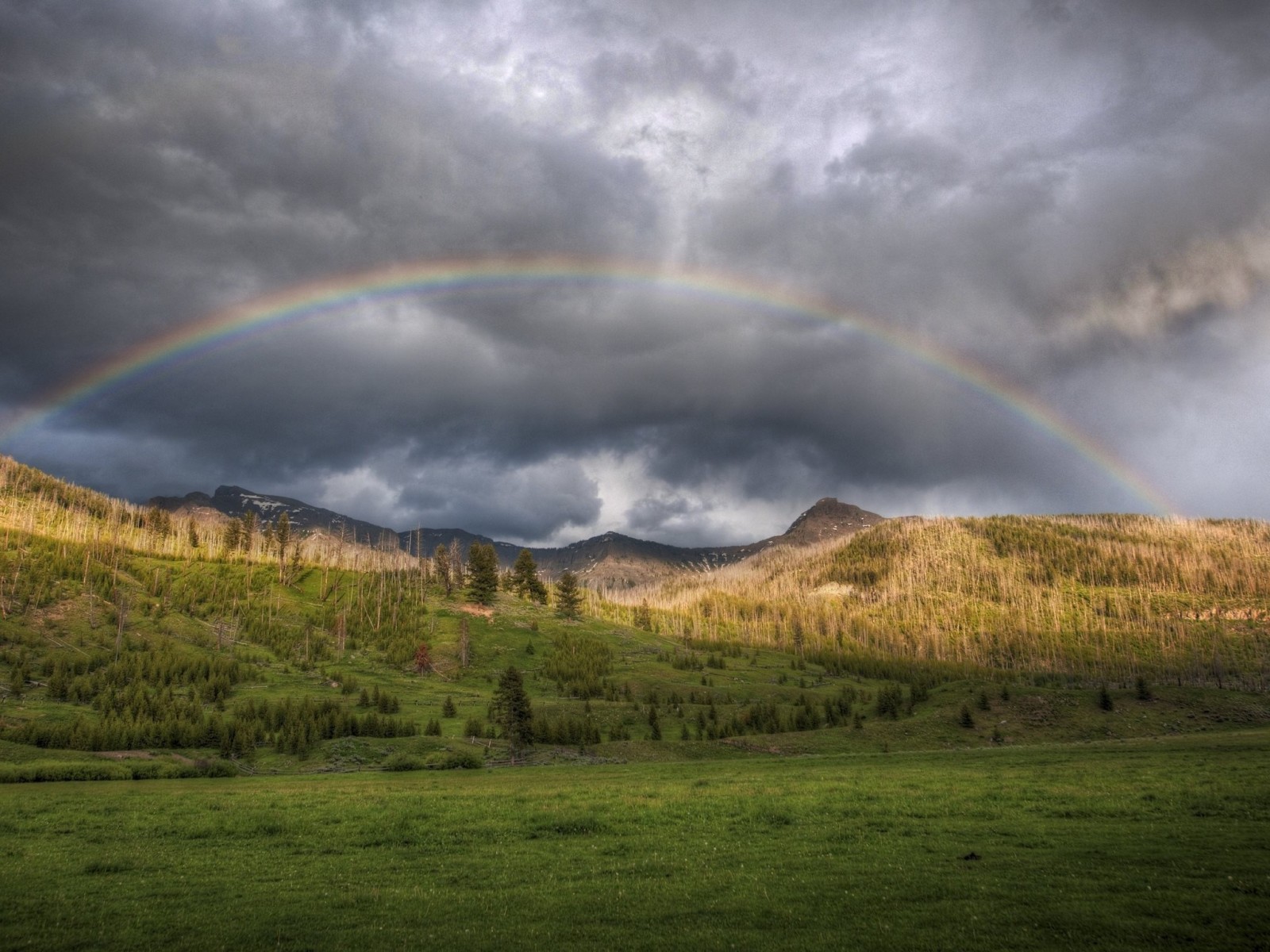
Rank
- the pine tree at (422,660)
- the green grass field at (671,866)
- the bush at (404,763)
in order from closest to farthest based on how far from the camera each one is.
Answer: the green grass field at (671,866) < the bush at (404,763) < the pine tree at (422,660)

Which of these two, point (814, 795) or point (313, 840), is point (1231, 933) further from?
point (313, 840)

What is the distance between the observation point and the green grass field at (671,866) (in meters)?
14.9

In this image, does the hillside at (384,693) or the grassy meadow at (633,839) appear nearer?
the grassy meadow at (633,839)

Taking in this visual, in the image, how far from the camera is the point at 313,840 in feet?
83.5

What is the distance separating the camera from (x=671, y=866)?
2097cm

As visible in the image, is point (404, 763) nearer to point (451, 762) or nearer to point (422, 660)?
point (451, 762)

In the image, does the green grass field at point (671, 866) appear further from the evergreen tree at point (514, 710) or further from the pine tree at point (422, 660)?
the pine tree at point (422, 660)

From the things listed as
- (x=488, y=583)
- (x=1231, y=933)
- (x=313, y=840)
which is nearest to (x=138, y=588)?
Answer: (x=488, y=583)

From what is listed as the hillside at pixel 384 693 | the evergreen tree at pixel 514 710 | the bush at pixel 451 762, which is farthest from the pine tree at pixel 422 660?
the bush at pixel 451 762

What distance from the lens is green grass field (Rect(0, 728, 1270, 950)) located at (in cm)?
1490

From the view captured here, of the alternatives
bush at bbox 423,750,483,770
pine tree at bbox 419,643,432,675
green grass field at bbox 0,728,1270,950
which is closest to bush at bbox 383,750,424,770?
bush at bbox 423,750,483,770

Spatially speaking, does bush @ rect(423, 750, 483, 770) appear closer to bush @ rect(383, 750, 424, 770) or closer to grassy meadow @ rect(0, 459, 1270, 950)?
grassy meadow @ rect(0, 459, 1270, 950)

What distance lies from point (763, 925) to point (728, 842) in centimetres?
903

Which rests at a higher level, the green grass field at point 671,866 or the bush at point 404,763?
the green grass field at point 671,866
